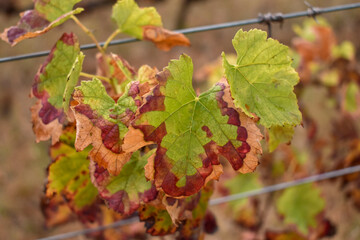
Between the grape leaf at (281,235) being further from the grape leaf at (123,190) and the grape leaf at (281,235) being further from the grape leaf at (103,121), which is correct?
the grape leaf at (103,121)

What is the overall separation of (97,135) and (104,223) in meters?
0.86

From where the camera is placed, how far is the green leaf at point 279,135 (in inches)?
34.8

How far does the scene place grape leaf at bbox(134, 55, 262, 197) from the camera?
2.35 ft

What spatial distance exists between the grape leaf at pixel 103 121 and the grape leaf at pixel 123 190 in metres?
0.09

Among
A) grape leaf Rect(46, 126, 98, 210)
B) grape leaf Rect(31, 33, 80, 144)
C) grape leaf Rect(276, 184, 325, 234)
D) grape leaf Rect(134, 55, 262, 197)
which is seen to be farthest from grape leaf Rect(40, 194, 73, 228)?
grape leaf Rect(276, 184, 325, 234)

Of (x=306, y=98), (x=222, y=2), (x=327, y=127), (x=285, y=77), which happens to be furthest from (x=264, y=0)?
(x=285, y=77)

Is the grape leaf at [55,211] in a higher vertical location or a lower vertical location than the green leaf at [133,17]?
lower

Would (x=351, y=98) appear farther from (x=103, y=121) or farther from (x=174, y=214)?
(x=103, y=121)

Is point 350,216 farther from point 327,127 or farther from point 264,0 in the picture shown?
Result: point 264,0

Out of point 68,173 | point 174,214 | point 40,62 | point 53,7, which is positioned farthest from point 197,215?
point 40,62

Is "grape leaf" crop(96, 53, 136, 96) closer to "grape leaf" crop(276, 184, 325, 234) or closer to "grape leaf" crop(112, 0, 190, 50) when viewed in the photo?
"grape leaf" crop(112, 0, 190, 50)

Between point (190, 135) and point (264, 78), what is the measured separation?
0.18m

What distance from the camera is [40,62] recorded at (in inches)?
161

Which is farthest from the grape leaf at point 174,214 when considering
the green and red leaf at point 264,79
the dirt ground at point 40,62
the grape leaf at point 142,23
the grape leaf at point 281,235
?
the dirt ground at point 40,62
